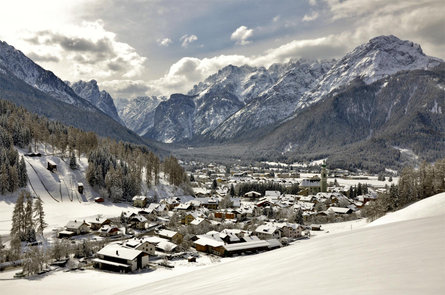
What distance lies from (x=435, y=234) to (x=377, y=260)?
2469mm

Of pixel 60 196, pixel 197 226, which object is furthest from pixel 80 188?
pixel 197 226

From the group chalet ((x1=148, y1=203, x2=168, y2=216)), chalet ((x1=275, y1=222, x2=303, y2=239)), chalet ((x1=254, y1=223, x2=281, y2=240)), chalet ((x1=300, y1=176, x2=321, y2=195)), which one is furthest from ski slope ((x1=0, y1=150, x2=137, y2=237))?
chalet ((x1=300, y1=176, x2=321, y2=195))

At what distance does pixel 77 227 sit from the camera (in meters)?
63.2

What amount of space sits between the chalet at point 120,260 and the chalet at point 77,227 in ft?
58.1

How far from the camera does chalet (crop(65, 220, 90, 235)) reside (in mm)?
63000

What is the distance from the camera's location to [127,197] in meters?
98.8

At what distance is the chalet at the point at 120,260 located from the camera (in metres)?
45.2

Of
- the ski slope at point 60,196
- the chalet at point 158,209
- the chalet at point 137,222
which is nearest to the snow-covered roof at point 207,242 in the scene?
the chalet at point 137,222

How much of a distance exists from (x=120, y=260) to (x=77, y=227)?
22101mm

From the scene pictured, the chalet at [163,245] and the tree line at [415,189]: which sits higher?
the tree line at [415,189]

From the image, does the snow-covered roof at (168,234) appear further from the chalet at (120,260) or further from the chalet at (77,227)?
the chalet at (77,227)

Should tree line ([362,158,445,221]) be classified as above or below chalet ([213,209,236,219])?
above

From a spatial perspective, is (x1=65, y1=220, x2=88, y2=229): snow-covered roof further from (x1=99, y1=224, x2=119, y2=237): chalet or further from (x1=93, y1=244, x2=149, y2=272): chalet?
(x1=93, y1=244, x2=149, y2=272): chalet

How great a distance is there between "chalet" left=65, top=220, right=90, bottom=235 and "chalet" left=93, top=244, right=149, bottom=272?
1771cm
